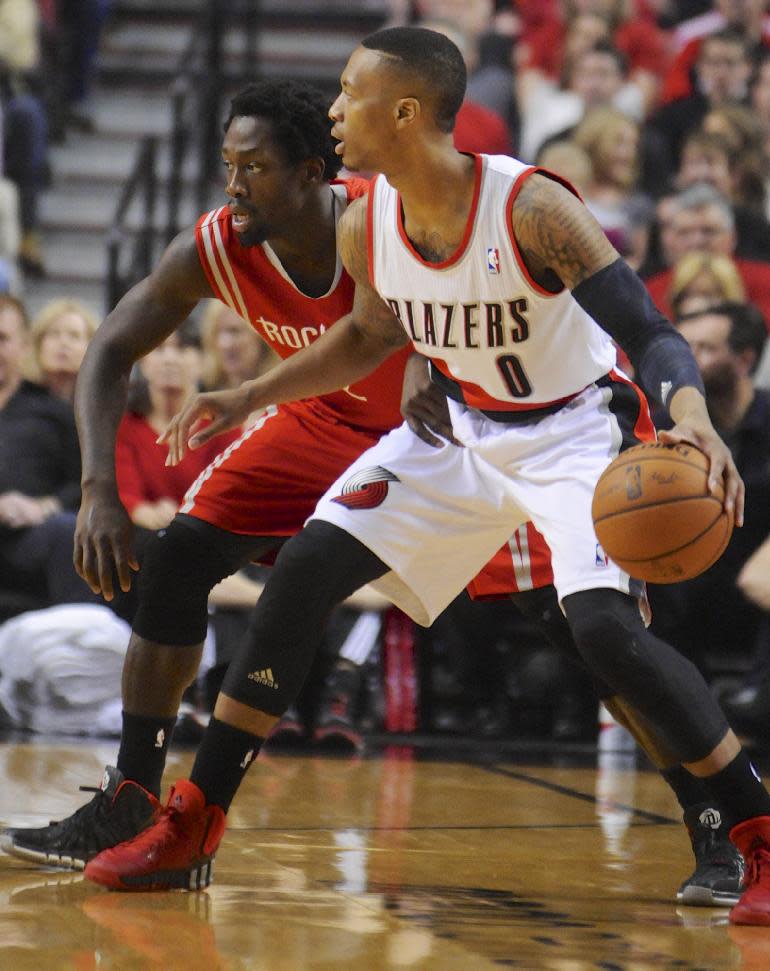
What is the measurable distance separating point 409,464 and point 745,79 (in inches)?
246

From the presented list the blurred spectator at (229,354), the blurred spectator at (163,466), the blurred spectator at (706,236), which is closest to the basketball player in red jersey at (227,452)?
the blurred spectator at (163,466)

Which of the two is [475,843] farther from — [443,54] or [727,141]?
[727,141]

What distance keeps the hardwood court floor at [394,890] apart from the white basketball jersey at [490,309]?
0.99m

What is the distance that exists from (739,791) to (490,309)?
102cm

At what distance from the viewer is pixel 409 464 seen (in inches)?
133

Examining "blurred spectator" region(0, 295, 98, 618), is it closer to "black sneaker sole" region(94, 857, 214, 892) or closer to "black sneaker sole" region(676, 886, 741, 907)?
"black sneaker sole" region(94, 857, 214, 892)

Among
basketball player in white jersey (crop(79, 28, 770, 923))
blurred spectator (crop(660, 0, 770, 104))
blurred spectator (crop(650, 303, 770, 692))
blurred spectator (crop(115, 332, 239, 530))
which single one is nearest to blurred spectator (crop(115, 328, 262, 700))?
blurred spectator (crop(115, 332, 239, 530))

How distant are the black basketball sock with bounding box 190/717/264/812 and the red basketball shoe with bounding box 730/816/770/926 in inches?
37.1

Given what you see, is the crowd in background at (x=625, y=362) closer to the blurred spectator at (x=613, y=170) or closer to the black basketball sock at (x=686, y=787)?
the blurred spectator at (x=613, y=170)

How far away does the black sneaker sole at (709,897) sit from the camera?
10.4 ft

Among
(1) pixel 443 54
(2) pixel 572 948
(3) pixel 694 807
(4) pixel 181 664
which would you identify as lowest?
(2) pixel 572 948

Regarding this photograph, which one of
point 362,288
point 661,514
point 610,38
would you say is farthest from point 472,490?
point 610,38

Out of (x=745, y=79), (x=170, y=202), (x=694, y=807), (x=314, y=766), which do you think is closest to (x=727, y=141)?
(x=745, y=79)

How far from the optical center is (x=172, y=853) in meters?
3.13
